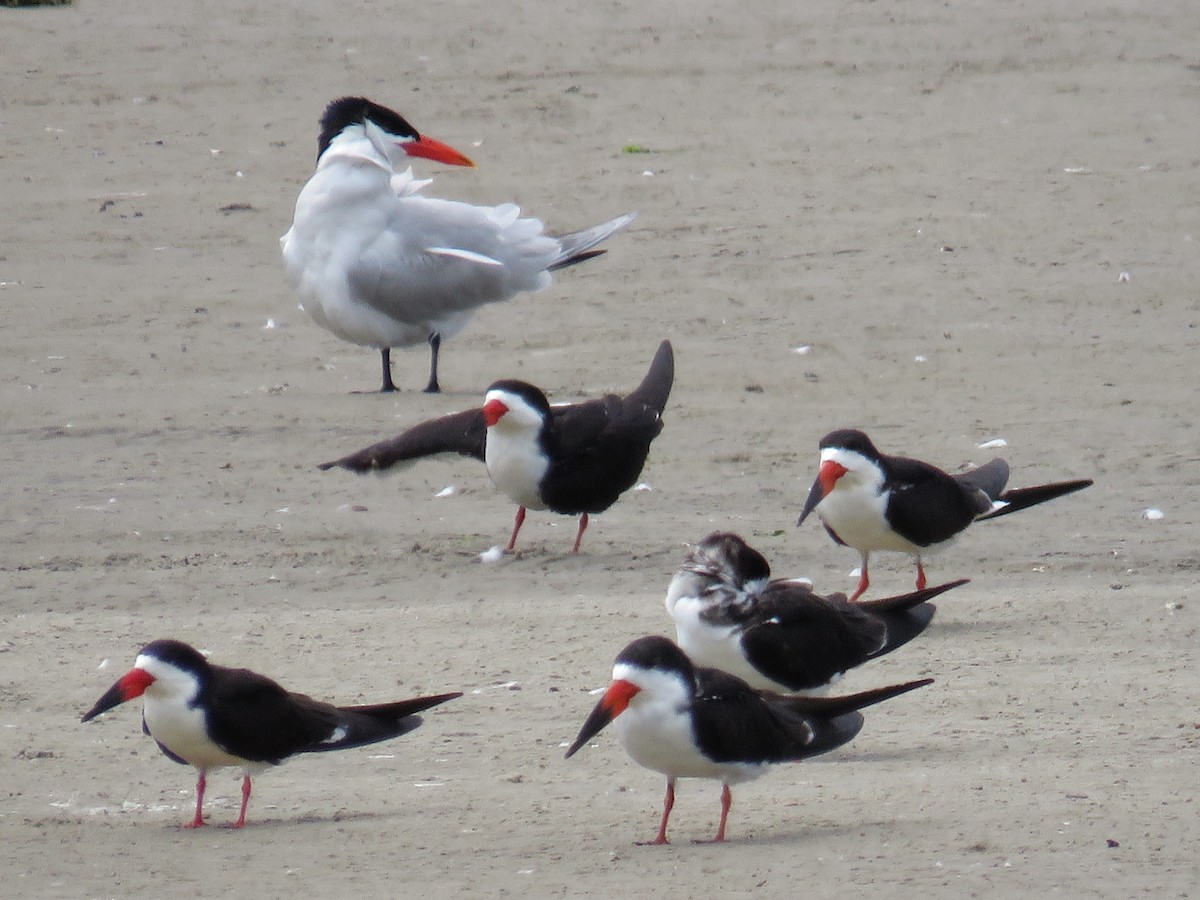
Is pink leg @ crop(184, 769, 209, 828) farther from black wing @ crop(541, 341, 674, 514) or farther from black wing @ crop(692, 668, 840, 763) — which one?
black wing @ crop(541, 341, 674, 514)

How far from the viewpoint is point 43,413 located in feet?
29.5

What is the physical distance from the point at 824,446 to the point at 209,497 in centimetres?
260

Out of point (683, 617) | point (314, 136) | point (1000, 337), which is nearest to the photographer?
point (683, 617)

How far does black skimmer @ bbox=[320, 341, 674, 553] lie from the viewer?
729cm

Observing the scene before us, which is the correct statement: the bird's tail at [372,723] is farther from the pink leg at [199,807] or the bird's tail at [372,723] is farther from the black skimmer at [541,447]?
the black skimmer at [541,447]

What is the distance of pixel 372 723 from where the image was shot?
5055 millimetres

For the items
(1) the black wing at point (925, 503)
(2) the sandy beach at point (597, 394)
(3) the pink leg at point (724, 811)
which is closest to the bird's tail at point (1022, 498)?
(1) the black wing at point (925, 503)

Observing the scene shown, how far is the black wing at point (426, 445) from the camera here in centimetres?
738

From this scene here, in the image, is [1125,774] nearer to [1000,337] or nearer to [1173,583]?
[1173,583]

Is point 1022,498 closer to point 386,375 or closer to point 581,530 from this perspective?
point 581,530

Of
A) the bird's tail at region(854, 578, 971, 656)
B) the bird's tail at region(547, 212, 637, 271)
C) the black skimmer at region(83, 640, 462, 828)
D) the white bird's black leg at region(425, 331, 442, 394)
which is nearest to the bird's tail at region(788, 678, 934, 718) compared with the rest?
the bird's tail at region(854, 578, 971, 656)

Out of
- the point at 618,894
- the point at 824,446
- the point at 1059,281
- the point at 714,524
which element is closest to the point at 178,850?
the point at 618,894

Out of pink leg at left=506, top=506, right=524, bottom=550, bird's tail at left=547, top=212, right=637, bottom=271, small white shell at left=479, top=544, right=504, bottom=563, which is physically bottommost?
small white shell at left=479, top=544, right=504, bottom=563

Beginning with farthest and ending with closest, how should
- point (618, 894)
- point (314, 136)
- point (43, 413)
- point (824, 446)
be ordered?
point (314, 136), point (43, 413), point (824, 446), point (618, 894)
